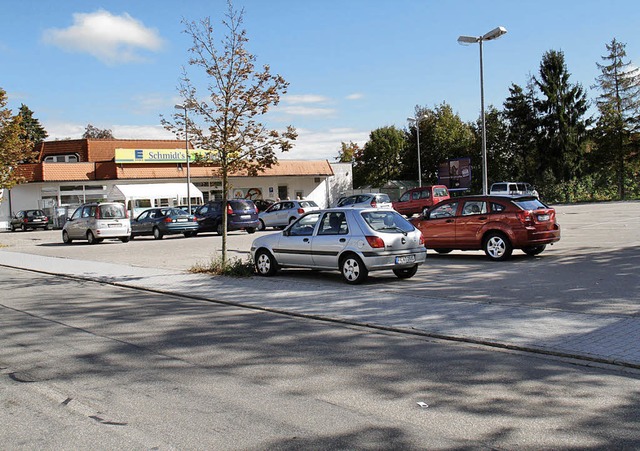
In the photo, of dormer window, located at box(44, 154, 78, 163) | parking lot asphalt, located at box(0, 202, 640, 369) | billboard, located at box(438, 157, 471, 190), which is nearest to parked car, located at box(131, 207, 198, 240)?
parking lot asphalt, located at box(0, 202, 640, 369)

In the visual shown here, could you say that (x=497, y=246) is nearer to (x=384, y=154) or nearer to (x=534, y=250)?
(x=534, y=250)

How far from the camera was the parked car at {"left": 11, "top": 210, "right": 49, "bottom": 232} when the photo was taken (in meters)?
Result: 44.9

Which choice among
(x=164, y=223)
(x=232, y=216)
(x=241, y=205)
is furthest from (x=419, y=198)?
(x=164, y=223)

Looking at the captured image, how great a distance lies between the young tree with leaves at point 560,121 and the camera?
192 ft

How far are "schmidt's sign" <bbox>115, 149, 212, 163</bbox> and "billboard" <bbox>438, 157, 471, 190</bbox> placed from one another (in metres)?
24.2

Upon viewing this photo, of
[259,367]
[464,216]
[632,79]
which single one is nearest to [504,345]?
[259,367]

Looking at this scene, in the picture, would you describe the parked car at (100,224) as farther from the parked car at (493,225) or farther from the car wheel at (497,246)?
the car wheel at (497,246)

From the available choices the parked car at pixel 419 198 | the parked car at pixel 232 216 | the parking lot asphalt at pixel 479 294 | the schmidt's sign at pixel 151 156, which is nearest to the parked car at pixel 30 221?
the schmidt's sign at pixel 151 156

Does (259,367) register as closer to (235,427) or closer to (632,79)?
(235,427)

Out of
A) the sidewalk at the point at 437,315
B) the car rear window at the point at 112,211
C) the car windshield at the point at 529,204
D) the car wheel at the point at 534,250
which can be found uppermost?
the car rear window at the point at 112,211

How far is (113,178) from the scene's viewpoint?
49.4 meters

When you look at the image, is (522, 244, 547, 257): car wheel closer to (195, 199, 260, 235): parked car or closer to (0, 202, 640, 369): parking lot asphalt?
(0, 202, 640, 369): parking lot asphalt

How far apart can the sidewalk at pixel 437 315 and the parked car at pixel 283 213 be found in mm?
18780

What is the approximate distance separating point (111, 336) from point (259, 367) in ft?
8.61
